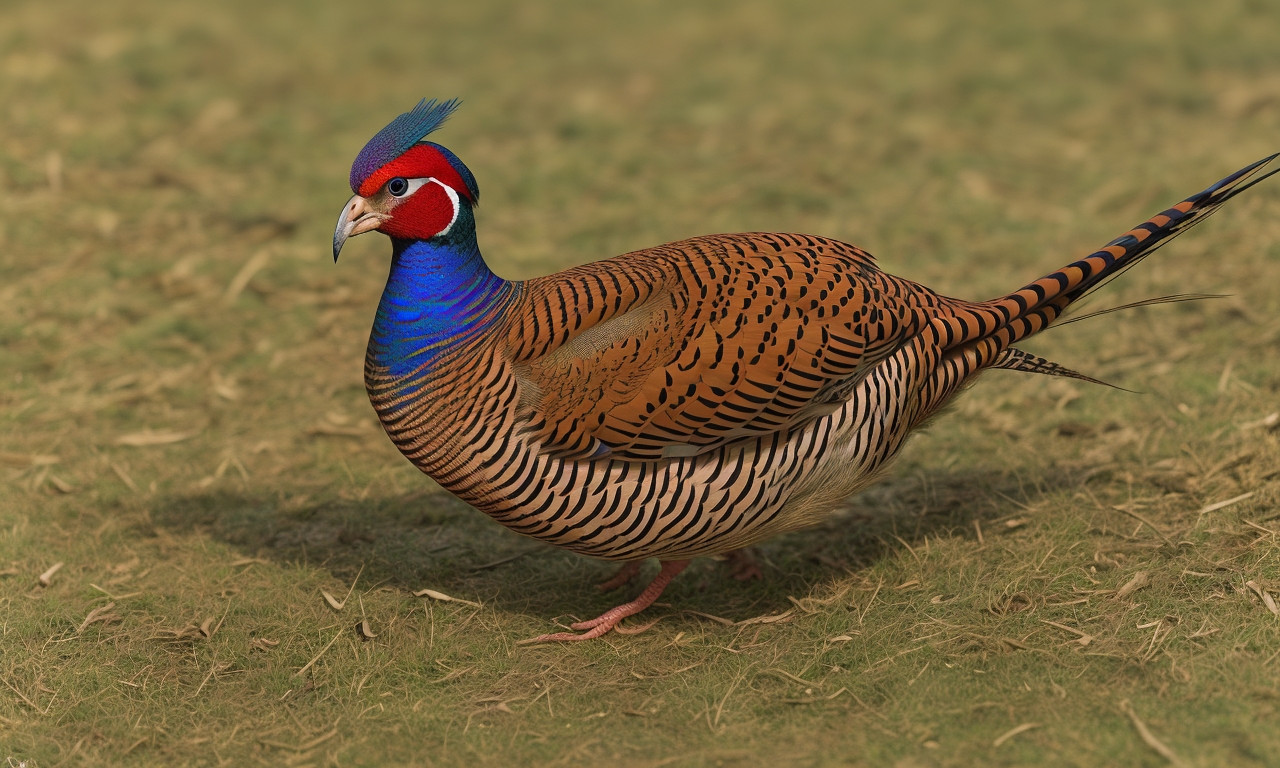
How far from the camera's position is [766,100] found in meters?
10.7

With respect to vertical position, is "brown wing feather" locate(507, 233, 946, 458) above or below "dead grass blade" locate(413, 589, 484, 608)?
above

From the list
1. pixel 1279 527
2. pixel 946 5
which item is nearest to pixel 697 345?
pixel 1279 527

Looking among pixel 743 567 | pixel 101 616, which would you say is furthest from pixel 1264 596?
→ pixel 101 616

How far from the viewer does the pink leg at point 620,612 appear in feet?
15.9

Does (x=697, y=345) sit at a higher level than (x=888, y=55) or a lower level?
lower

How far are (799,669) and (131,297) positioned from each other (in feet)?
16.3

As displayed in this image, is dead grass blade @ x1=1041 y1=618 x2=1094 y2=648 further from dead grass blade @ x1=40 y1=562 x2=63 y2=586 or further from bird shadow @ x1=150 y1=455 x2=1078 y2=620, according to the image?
dead grass blade @ x1=40 y1=562 x2=63 y2=586

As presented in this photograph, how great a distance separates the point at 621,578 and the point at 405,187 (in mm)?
1865

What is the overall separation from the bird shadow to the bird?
25.3 inches

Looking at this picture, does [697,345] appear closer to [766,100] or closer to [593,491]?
[593,491]

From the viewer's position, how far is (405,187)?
14.5 feet

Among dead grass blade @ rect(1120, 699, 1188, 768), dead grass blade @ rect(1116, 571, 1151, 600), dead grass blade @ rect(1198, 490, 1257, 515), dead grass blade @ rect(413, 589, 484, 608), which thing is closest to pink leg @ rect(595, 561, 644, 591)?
dead grass blade @ rect(413, 589, 484, 608)

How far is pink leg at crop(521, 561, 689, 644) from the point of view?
483 cm

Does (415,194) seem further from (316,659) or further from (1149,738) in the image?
(1149,738)
